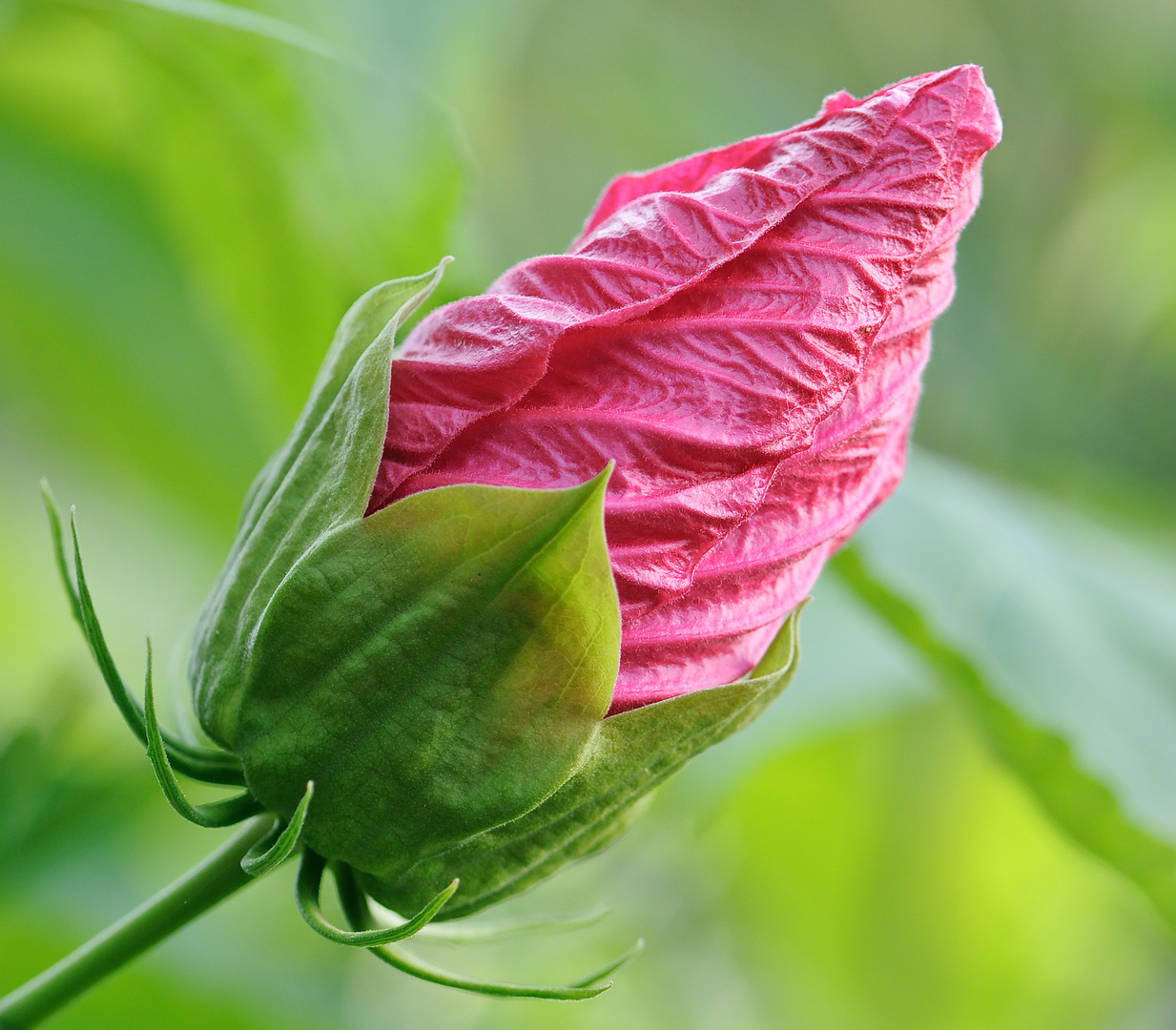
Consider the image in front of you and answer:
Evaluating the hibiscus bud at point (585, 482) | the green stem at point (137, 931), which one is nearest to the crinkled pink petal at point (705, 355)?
the hibiscus bud at point (585, 482)

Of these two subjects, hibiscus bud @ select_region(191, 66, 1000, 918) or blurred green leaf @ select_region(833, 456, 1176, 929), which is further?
blurred green leaf @ select_region(833, 456, 1176, 929)

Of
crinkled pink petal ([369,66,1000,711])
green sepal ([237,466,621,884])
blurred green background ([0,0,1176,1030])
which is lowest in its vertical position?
blurred green background ([0,0,1176,1030])

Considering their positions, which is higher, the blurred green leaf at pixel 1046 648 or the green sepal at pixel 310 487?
the green sepal at pixel 310 487

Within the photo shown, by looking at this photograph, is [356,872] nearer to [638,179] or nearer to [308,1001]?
[638,179]

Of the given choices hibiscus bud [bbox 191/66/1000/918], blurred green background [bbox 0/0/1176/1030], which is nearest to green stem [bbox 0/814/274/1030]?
hibiscus bud [bbox 191/66/1000/918]

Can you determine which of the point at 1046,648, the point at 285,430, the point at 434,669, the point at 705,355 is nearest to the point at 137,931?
the point at 434,669

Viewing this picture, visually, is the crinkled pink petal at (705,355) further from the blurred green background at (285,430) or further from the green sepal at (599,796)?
the blurred green background at (285,430)

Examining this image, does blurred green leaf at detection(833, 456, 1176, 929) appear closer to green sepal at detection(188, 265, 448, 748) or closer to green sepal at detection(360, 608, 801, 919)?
green sepal at detection(360, 608, 801, 919)
